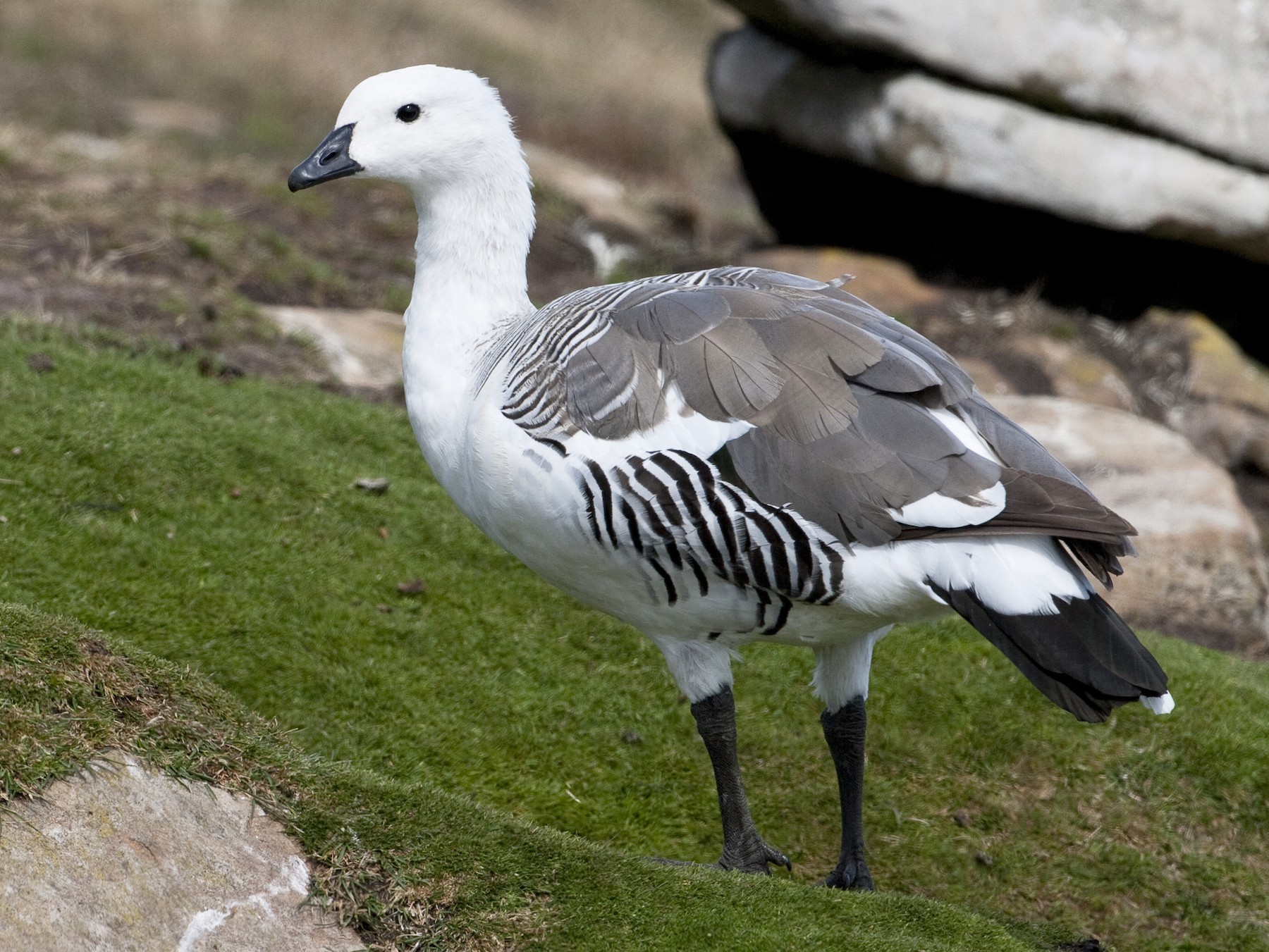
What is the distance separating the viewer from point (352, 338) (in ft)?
28.6

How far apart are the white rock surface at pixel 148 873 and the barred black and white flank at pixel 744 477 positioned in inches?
53.7

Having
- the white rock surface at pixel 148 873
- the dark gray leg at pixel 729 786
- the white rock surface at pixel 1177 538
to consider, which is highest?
the white rock surface at pixel 148 873

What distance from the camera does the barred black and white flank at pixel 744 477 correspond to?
156 inches

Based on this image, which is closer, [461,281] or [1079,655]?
[1079,655]

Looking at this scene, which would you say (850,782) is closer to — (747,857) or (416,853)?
(747,857)

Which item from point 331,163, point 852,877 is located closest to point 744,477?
point 852,877

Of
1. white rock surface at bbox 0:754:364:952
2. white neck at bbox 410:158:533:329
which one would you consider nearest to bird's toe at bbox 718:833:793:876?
white rock surface at bbox 0:754:364:952

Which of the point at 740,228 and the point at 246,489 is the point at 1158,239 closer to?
the point at 740,228

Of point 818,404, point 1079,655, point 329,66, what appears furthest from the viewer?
point 329,66

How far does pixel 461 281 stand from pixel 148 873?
2.40m

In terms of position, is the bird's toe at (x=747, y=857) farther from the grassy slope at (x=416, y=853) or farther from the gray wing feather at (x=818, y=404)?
the gray wing feather at (x=818, y=404)

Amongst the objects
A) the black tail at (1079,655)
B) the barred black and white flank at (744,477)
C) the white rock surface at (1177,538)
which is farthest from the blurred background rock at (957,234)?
the black tail at (1079,655)

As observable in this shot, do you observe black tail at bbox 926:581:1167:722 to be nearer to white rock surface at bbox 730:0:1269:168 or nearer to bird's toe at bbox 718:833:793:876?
bird's toe at bbox 718:833:793:876

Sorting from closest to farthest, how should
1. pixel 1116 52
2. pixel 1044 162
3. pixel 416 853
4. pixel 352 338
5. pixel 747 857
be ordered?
pixel 416 853 → pixel 747 857 → pixel 352 338 → pixel 1116 52 → pixel 1044 162
